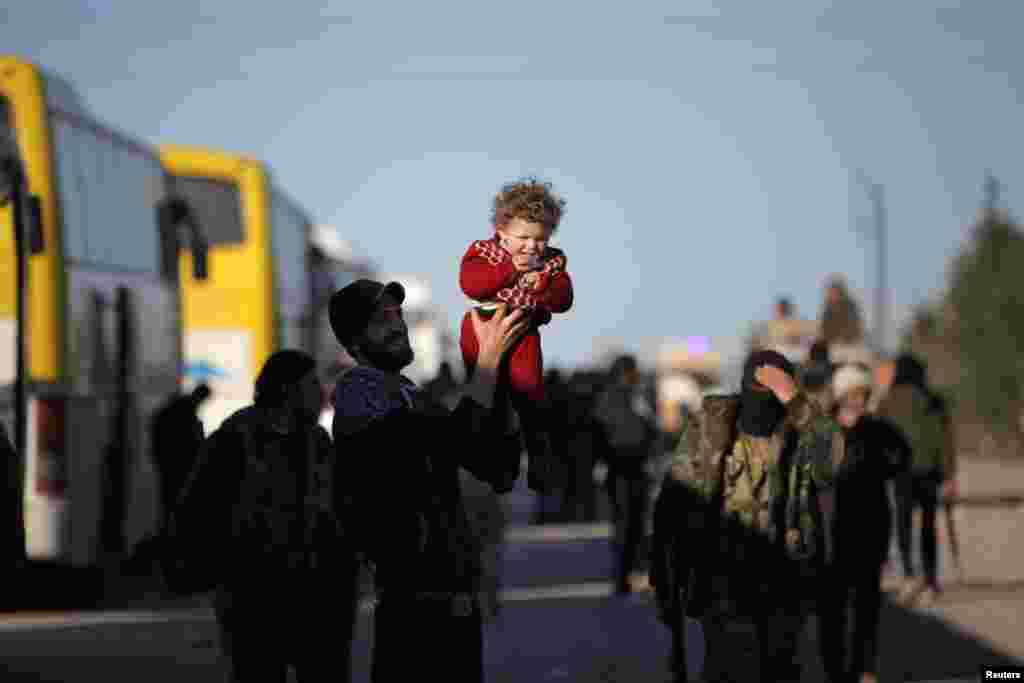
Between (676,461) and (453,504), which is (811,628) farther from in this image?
(453,504)

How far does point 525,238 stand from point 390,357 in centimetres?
58

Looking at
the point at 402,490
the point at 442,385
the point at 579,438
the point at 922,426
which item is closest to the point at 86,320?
the point at 442,385

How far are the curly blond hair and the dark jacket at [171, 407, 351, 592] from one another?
2.53 metres

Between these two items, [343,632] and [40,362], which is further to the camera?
[40,362]

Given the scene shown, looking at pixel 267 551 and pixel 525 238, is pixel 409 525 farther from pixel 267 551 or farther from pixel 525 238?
pixel 267 551

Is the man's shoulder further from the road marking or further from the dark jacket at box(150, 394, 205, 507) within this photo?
the road marking

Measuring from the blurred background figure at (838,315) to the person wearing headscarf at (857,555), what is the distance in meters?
12.3

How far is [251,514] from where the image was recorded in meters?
7.83

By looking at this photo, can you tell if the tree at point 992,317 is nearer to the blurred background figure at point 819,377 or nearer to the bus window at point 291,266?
the bus window at point 291,266

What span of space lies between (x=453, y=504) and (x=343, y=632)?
243cm

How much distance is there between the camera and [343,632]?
25.6ft

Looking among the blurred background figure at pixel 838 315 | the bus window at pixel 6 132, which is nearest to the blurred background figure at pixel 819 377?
the bus window at pixel 6 132

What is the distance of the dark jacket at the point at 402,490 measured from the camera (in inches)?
213

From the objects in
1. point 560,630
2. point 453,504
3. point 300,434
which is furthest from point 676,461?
point 560,630
